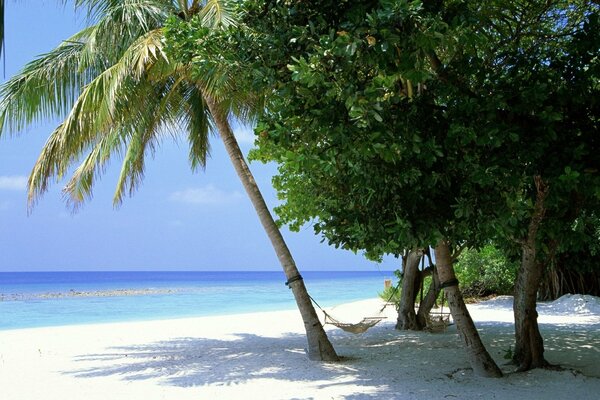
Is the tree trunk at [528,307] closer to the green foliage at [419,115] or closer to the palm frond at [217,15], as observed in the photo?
the green foliage at [419,115]

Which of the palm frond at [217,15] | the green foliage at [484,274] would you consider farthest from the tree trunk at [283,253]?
the green foliage at [484,274]

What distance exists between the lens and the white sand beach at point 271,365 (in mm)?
6109

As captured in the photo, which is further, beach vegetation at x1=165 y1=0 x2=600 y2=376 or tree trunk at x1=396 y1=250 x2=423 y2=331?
tree trunk at x1=396 y1=250 x2=423 y2=331

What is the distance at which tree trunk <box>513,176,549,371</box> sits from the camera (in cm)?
627

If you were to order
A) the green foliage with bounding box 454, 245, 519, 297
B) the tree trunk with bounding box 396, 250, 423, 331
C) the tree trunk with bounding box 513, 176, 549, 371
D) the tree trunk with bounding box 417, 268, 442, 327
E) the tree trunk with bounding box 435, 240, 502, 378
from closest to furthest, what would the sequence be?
the tree trunk with bounding box 513, 176, 549, 371
the tree trunk with bounding box 435, 240, 502, 378
the tree trunk with bounding box 417, 268, 442, 327
the tree trunk with bounding box 396, 250, 423, 331
the green foliage with bounding box 454, 245, 519, 297

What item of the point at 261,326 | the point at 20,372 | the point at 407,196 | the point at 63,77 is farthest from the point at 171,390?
the point at 261,326

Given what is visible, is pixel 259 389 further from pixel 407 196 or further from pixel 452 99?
pixel 452 99

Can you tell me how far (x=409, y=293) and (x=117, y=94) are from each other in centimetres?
575

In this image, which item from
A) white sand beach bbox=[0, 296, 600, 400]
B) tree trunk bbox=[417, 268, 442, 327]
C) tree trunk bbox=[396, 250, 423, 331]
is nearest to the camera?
white sand beach bbox=[0, 296, 600, 400]

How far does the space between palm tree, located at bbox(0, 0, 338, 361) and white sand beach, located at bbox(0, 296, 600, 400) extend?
97 centimetres

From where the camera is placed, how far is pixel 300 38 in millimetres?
4656

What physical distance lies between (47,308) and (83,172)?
18.4m

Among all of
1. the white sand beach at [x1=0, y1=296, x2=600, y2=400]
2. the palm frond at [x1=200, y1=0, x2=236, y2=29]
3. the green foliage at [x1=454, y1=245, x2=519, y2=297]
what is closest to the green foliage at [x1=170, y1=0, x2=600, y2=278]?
the palm frond at [x1=200, y1=0, x2=236, y2=29]

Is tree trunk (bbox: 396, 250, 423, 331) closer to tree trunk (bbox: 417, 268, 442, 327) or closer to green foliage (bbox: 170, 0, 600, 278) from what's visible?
tree trunk (bbox: 417, 268, 442, 327)
